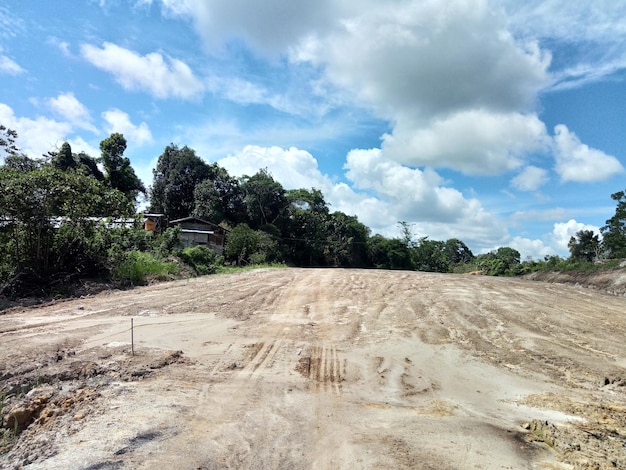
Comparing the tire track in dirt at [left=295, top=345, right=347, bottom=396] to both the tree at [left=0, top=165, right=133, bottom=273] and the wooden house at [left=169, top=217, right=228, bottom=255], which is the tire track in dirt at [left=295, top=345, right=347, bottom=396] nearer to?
the tree at [left=0, top=165, right=133, bottom=273]

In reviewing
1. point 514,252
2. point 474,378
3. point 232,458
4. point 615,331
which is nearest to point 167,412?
point 232,458

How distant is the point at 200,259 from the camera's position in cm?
2062

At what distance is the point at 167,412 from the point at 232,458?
3.54 ft

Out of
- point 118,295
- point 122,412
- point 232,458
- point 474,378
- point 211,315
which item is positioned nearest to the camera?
point 232,458

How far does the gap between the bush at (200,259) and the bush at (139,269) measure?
9.14ft

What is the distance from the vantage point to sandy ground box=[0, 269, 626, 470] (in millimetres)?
3359

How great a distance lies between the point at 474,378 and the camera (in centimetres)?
547

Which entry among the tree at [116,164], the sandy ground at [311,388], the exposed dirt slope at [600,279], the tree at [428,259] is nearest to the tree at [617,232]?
the exposed dirt slope at [600,279]

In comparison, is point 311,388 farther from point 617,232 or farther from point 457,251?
point 457,251

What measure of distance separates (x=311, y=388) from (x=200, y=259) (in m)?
16.8

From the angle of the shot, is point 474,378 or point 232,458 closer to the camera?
point 232,458

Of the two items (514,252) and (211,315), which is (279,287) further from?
(514,252)

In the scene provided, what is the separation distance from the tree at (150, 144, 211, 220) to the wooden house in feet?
24.5

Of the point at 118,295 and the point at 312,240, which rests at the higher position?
the point at 312,240
